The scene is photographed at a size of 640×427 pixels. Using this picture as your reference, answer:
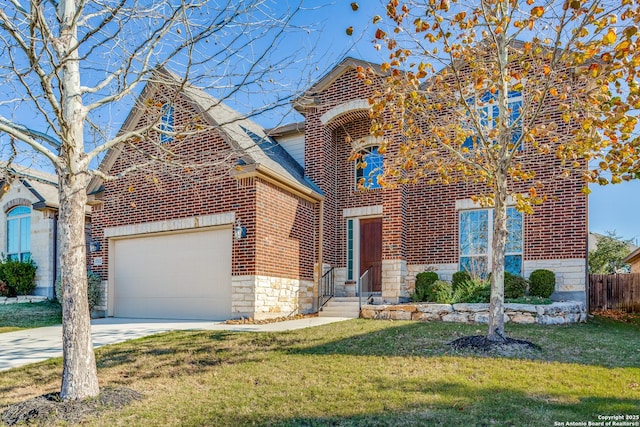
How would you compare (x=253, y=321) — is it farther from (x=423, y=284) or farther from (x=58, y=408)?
(x=58, y=408)

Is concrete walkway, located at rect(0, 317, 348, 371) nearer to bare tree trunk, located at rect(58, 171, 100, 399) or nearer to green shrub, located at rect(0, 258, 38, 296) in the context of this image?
bare tree trunk, located at rect(58, 171, 100, 399)

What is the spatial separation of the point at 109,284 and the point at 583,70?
13426 mm

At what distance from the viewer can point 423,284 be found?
43.4ft

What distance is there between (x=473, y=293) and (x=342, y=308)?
344 centimetres

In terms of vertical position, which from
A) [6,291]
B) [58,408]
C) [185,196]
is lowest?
[6,291]

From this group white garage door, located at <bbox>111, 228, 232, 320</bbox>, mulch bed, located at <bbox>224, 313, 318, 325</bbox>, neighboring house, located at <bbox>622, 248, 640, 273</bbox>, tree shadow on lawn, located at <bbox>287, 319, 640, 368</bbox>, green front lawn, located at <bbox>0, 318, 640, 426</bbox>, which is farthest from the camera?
neighboring house, located at <bbox>622, 248, 640, 273</bbox>

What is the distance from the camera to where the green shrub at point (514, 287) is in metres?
11.9

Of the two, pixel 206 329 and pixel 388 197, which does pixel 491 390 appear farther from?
pixel 388 197

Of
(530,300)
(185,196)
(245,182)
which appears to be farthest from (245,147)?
(530,300)

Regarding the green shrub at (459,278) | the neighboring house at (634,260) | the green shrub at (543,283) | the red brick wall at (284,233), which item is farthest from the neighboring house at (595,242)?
the red brick wall at (284,233)

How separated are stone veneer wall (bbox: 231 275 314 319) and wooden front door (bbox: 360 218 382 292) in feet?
7.79

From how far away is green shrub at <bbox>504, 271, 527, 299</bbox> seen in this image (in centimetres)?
1188

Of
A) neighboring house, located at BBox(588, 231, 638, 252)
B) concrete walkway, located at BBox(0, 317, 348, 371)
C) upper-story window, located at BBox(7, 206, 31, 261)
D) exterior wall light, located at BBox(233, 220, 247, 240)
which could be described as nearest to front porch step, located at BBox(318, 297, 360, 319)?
concrete walkway, located at BBox(0, 317, 348, 371)

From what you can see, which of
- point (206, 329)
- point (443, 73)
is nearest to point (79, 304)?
point (206, 329)
